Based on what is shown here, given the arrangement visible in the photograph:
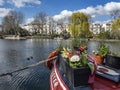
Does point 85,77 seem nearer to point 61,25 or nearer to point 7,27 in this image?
point 61,25

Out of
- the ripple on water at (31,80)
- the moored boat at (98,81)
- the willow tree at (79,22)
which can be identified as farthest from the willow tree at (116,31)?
the moored boat at (98,81)

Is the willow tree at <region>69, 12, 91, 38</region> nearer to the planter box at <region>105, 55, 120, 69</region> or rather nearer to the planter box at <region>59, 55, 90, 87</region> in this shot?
the planter box at <region>105, 55, 120, 69</region>

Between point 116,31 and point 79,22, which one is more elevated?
point 79,22

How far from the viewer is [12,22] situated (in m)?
92.4

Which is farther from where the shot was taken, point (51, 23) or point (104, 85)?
point (51, 23)

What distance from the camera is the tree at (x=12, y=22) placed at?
3597 inches

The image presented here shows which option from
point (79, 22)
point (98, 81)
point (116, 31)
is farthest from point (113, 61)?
point (79, 22)

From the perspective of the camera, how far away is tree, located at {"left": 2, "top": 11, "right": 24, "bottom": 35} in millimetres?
91375

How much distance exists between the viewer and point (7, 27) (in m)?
96.0

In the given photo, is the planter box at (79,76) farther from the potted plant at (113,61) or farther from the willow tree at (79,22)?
the willow tree at (79,22)

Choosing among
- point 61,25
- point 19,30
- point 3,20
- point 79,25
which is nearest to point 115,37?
point 79,25

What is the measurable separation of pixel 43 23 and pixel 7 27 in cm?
1738

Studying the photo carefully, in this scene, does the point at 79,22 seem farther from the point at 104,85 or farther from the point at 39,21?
the point at 104,85

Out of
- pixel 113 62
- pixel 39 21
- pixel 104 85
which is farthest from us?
pixel 39 21
